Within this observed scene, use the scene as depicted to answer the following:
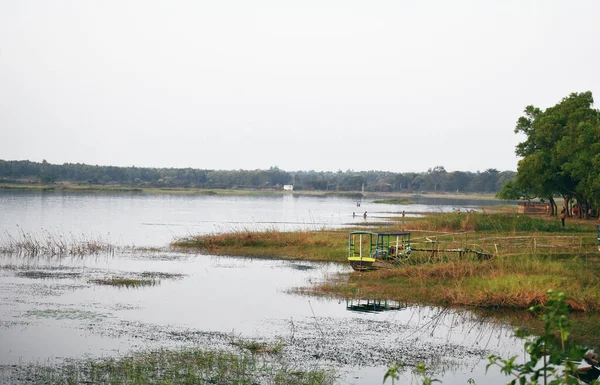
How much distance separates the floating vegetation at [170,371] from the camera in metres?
16.0

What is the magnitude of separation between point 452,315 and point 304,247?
2131 centimetres

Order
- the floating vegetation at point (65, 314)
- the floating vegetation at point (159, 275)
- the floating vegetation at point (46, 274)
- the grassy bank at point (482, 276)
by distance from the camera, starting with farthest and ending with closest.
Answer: the floating vegetation at point (159, 275) → the floating vegetation at point (46, 274) → the grassy bank at point (482, 276) → the floating vegetation at point (65, 314)

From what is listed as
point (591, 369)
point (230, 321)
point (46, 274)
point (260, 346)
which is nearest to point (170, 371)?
point (260, 346)

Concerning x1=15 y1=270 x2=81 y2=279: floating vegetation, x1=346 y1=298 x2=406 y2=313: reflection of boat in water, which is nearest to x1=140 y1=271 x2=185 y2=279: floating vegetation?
x1=15 y1=270 x2=81 y2=279: floating vegetation

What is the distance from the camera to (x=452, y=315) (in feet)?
82.5

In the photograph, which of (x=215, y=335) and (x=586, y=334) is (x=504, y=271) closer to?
(x=586, y=334)

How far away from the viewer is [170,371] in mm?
16719

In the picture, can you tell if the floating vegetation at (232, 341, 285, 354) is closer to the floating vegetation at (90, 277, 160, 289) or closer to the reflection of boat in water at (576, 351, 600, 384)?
the reflection of boat in water at (576, 351, 600, 384)

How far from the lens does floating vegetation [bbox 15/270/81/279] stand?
3259 centimetres

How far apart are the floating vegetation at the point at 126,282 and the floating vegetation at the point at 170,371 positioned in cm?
1306

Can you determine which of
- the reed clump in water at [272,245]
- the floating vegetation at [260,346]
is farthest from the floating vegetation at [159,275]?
the floating vegetation at [260,346]

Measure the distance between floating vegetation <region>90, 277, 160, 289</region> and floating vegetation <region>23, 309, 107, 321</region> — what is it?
5.91 meters

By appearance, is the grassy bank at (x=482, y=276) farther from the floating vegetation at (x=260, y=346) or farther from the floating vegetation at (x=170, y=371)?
the floating vegetation at (x=170, y=371)

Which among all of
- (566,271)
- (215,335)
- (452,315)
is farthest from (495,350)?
(566,271)
